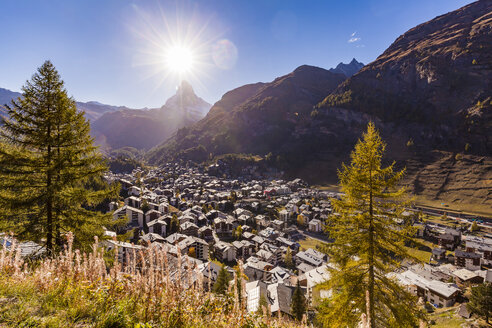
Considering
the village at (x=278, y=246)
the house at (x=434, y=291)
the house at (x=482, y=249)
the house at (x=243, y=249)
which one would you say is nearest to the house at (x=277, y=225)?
the village at (x=278, y=246)

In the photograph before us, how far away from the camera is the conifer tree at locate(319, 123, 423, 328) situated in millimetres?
9500

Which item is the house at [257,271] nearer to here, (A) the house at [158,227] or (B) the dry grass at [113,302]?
(A) the house at [158,227]

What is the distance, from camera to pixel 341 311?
976cm

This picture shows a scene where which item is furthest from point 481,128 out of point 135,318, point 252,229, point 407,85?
point 135,318

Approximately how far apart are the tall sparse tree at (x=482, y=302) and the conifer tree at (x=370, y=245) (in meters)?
20.9

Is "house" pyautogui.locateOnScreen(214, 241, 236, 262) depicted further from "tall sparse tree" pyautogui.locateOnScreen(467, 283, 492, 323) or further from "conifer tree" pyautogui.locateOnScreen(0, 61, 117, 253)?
"conifer tree" pyautogui.locateOnScreen(0, 61, 117, 253)

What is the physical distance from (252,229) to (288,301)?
33.1 m

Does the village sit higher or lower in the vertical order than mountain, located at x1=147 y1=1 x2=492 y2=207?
lower

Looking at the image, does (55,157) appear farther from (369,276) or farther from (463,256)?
(463,256)

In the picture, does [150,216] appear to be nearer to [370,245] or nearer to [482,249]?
[370,245]

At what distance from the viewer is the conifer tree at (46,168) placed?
880cm

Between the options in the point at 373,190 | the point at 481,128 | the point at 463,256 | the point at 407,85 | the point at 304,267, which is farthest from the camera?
the point at 407,85

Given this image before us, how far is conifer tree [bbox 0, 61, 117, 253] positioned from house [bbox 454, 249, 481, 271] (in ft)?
204

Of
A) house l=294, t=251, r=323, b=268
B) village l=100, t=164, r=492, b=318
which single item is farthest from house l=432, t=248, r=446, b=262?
house l=294, t=251, r=323, b=268
